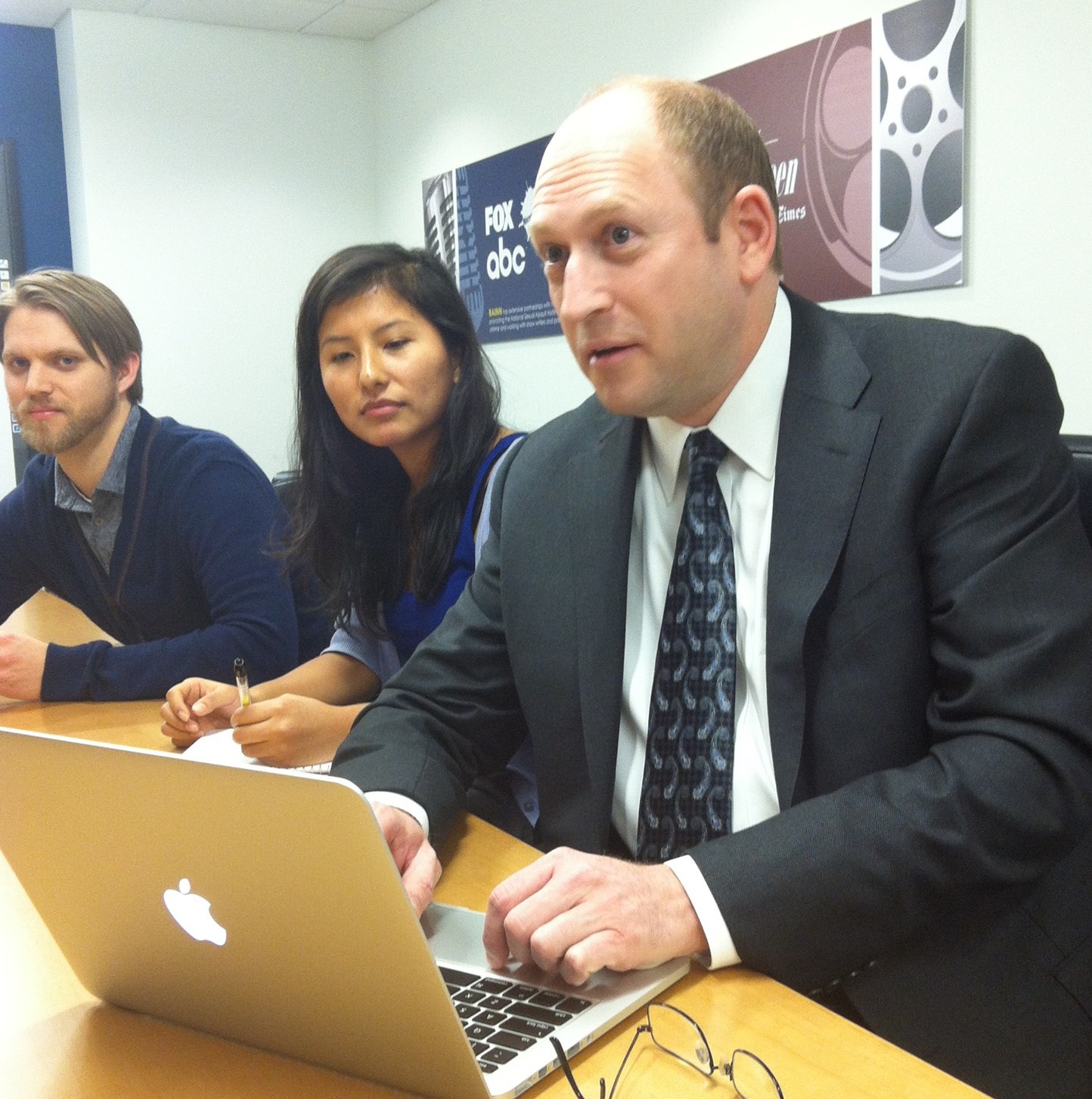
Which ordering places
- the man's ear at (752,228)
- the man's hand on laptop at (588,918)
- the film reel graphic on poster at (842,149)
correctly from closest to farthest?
1. the man's hand on laptop at (588,918)
2. the man's ear at (752,228)
3. the film reel graphic on poster at (842,149)

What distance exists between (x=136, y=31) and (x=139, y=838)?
5.86 m

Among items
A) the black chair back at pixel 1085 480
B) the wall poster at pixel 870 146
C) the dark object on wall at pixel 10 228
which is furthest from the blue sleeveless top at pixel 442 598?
the dark object on wall at pixel 10 228

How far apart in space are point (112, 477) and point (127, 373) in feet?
0.81

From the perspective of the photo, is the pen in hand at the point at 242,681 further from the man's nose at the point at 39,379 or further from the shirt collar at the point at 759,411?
the man's nose at the point at 39,379

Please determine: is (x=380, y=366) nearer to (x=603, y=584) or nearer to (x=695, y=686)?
(x=603, y=584)

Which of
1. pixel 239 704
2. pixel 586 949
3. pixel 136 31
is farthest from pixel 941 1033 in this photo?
pixel 136 31

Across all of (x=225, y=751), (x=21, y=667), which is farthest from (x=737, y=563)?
(x=21, y=667)

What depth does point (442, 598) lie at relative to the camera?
1.85 m

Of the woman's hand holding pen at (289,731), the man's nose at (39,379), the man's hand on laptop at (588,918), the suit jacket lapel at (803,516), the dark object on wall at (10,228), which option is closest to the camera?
the man's hand on laptop at (588,918)

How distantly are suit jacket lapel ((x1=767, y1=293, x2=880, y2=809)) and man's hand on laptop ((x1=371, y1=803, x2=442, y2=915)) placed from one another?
353 millimetres

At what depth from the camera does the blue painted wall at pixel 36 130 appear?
5535 mm

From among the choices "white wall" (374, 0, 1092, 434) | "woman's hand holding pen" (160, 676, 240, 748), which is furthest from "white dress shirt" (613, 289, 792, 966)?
"white wall" (374, 0, 1092, 434)

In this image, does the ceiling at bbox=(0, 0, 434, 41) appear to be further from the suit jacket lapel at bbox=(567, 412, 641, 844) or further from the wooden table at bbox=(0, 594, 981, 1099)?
the wooden table at bbox=(0, 594, 981, 1099)

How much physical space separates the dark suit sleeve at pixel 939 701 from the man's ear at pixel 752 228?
236 mm
